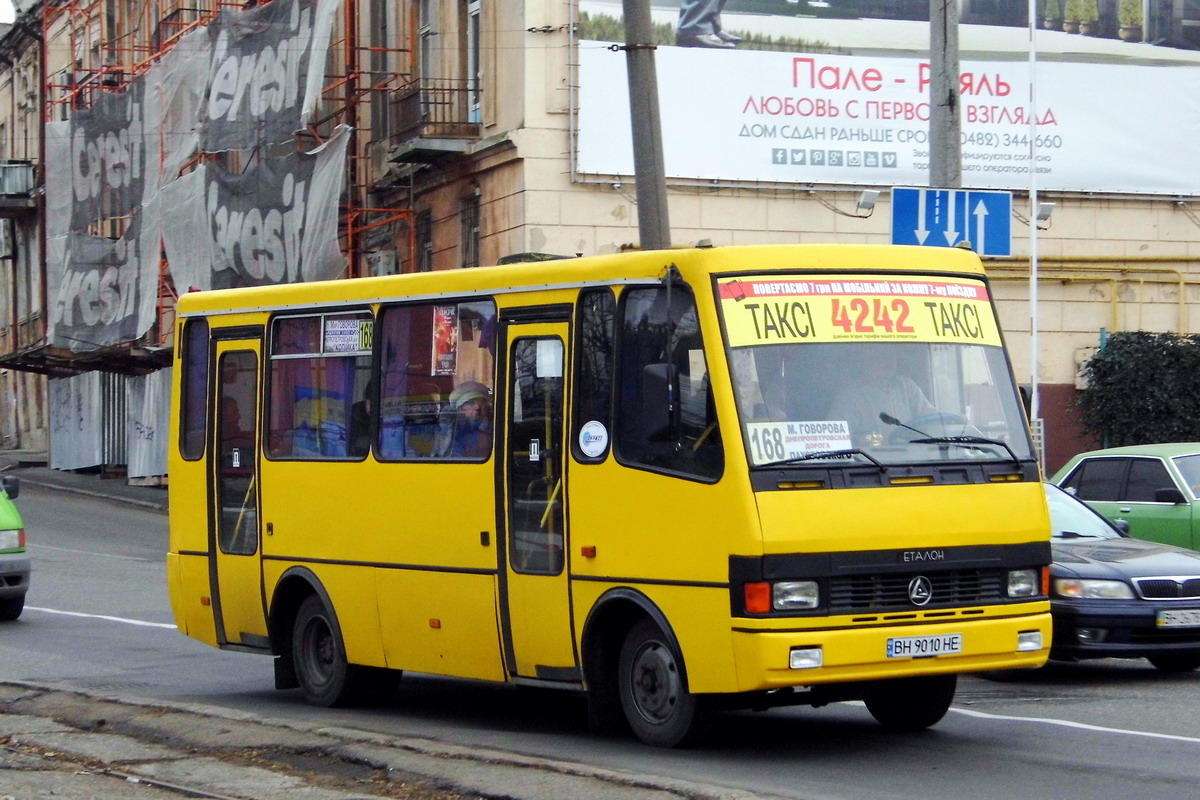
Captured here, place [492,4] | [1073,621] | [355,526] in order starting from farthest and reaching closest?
[492,4]
[1073,621]
[355,526]

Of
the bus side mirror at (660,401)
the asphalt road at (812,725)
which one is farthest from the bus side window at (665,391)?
the asphalt road at (812,725)

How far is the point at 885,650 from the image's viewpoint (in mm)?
8500

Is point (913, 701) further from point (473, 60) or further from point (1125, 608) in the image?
point (473, 60)

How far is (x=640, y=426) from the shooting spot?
9.09 meters

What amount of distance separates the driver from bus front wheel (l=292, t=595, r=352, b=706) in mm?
4092

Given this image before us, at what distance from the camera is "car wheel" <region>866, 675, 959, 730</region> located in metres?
9.71

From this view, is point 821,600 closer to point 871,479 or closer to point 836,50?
point 871,479

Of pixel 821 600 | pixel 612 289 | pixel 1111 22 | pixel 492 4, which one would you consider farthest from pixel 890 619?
pixel 1111 22

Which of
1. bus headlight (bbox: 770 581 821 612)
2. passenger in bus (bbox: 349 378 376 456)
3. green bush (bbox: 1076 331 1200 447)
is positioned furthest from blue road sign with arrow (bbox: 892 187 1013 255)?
green bush (bbox: 1076 331 1200 447)

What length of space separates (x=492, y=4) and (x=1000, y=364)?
1919cm

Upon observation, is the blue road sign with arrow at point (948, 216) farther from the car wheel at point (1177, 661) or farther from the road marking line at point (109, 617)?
the road marking line at point (109, 617)

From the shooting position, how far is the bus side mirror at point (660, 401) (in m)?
8.84

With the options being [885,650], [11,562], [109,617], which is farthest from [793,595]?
[109,617]

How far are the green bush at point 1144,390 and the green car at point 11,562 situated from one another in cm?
1656
